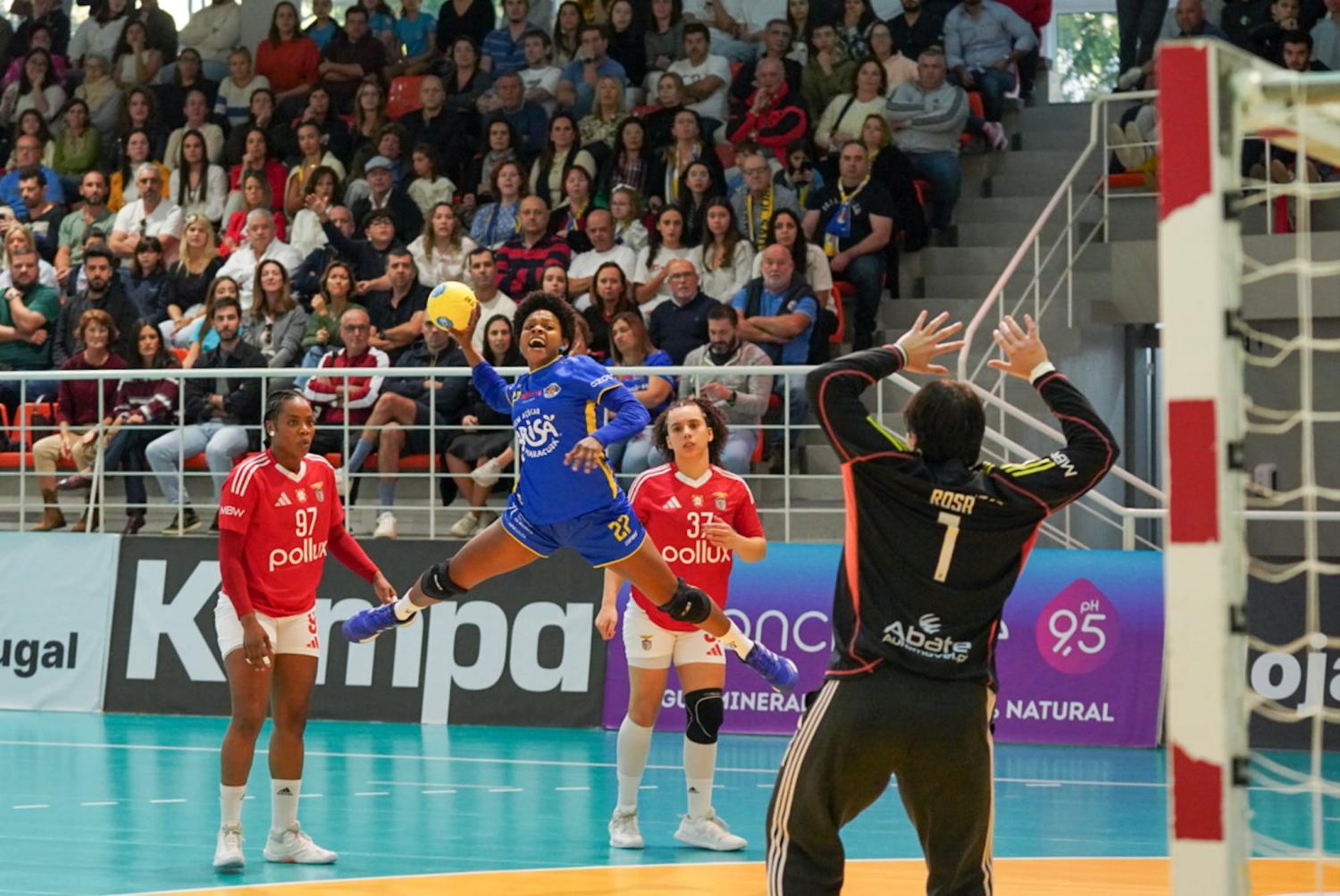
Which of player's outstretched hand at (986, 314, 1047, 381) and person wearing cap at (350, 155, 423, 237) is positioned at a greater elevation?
person wearing cap at (350, 155, 423, 237)

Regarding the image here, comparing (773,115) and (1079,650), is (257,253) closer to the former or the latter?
(773,115)

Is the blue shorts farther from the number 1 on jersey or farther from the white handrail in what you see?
the white handrail

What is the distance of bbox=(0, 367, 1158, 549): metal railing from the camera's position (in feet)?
43.8

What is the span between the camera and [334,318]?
15.6 m

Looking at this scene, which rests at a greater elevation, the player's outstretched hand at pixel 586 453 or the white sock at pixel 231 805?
the player's outstretched hand at pixel 586 453

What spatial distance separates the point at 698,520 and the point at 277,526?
2.03m

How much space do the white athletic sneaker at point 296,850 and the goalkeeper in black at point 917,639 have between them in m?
3.79

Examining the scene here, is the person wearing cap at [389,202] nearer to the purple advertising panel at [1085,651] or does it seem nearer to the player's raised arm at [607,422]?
the purple advertising panel at [1085,651]

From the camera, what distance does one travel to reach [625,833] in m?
8.83

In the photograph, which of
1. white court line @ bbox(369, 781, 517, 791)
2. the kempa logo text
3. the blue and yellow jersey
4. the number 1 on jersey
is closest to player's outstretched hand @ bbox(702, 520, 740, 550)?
the blue and yellow jersey

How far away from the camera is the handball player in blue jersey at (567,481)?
854 cm

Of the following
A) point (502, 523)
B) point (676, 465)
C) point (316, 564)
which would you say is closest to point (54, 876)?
point (316, 564)

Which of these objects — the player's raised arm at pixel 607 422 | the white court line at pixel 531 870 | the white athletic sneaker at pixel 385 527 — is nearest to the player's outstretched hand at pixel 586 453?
the player's raised arm at pixel 607 422

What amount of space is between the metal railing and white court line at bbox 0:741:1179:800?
2105 millimetres
